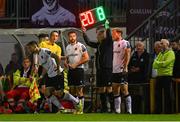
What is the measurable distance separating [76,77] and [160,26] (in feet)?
12.0

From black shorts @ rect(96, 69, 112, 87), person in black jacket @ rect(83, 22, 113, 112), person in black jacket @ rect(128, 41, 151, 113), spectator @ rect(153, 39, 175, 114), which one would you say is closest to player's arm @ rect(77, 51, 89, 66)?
person in black jacket @ rect(83, 22, 113, 112)


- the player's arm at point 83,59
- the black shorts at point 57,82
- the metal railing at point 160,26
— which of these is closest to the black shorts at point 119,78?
the player's arm at point 83,59

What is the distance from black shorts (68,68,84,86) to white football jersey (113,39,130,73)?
0.72m

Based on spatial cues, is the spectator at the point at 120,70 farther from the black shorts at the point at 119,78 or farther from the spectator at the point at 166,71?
the spectator at the point at 166,71

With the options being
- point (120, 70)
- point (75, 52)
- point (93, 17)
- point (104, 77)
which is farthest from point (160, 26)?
point (104, 77)

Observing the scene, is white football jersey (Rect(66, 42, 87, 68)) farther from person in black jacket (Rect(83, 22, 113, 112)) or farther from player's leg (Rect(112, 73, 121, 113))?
player's leg (Rect(112, 73, 121, 113))

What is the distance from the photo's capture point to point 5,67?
61.8 feet

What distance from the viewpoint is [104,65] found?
15.8m

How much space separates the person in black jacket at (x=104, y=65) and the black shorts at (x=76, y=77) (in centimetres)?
38

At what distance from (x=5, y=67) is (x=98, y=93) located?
3.47 m

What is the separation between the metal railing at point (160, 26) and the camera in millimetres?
18562

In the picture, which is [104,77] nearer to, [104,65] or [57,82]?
[104,65]

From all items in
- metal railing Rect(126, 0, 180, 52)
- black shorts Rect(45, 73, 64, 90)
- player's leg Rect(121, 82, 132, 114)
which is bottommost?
player's leg Rect(121, 82, 132, 114)

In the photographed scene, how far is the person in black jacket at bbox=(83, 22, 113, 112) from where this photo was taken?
15.8 meters
